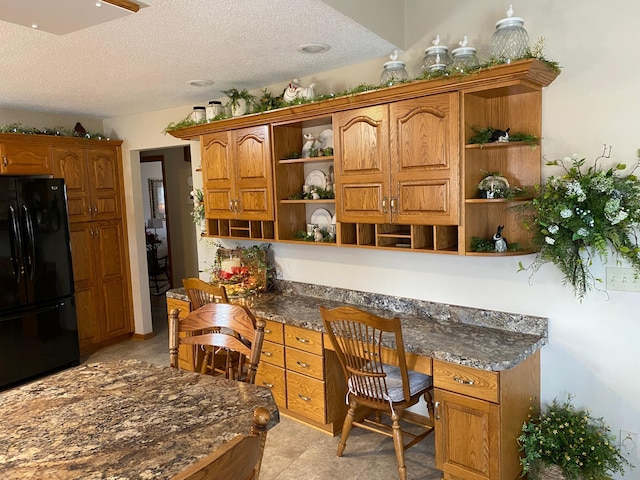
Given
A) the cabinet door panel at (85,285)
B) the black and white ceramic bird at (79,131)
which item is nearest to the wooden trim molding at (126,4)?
the black and white ceramic bird at (79,131)

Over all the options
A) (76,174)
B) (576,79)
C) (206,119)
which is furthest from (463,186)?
(76,174)

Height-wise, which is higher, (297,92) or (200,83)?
(200,83)

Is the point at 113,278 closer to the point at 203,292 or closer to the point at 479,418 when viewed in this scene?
the point at 203,292

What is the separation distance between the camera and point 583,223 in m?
2.28

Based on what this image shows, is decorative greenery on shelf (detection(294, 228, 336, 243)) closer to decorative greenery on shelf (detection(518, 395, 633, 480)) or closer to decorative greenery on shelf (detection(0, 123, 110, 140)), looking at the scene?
decorative greenery on shelf (detection(518, 395, 633, 480))

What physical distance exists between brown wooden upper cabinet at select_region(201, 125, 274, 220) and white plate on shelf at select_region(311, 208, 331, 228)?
33 centimetres

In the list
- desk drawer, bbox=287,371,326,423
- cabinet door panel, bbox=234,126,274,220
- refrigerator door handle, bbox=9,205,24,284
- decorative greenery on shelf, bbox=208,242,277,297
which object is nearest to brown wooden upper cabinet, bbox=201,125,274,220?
cabinet door panel, bbox=234,126,274,220

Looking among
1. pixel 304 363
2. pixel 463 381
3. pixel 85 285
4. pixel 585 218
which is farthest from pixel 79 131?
pixel 585 218

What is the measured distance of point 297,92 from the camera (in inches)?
132

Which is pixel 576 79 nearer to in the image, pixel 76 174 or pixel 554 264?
pixel 554 264

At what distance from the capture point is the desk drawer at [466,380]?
7.66 feet

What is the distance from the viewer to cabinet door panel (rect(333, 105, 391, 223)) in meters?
2.91

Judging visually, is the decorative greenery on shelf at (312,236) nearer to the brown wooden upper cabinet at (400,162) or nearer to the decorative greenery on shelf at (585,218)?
the brown wooden upper cabinet at (400,162)

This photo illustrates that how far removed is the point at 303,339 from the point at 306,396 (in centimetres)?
39
